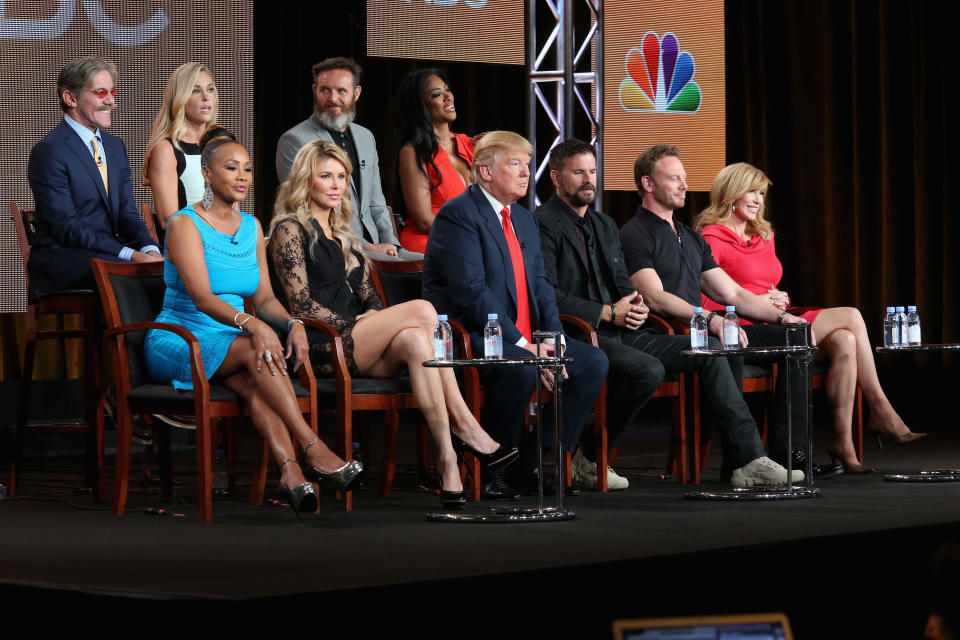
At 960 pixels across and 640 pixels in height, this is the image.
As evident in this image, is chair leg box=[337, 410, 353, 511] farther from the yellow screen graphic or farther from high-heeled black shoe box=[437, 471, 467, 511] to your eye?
the yellow screen graphic

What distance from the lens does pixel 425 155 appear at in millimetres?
5219

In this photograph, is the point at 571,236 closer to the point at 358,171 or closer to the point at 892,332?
the point at 358,171

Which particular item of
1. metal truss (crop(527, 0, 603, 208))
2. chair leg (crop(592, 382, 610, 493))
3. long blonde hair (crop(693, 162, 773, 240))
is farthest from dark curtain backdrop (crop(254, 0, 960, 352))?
chair leg (crop(592, 382, 610, 493))

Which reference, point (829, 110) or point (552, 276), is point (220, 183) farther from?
point (829, 110)

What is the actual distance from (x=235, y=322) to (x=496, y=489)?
0.94 metres

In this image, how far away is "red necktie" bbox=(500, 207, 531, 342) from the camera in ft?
14.8

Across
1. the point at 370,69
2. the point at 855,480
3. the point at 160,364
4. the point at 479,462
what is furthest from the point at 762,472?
the point at 370,69

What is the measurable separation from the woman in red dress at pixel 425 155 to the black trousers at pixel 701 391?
958 millimetres

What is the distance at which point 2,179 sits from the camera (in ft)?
18.6

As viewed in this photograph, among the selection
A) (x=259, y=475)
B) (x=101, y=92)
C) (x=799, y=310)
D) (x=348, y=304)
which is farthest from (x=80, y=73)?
(x=799, y=310)

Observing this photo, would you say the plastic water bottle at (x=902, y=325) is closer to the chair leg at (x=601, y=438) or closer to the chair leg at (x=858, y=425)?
the chair leg at (x=858, y=425)

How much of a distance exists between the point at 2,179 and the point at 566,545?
3.42m

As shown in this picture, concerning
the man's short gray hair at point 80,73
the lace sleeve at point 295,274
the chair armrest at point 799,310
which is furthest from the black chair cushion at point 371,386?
the chair armrest at point 799,310

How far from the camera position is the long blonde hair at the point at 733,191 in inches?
208
